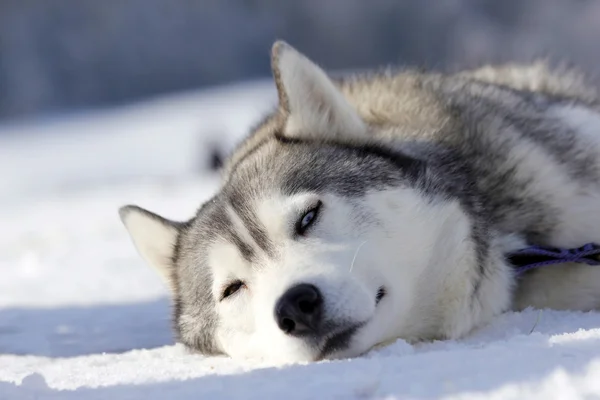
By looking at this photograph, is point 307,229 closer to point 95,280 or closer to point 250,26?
point 95,280

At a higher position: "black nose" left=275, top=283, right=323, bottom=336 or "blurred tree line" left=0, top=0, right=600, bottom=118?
"blurred tree line" left=0, top=0, right=600, bottom=118

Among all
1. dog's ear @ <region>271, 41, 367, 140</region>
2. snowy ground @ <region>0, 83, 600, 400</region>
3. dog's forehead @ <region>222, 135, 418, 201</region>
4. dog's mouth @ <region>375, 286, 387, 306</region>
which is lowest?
snowy ground @ <region>0, 83, 600, 400</region>

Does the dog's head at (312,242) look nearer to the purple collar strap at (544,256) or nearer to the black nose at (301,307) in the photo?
the black nose at (301,307)

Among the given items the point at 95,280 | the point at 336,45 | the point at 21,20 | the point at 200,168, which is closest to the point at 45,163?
the point at 200,168

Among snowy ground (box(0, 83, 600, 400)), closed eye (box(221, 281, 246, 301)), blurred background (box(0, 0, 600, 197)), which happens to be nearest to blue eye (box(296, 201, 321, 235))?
closed eye (box(221, 281, 246, 301))

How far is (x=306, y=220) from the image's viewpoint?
226cm

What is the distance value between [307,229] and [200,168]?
8384mm

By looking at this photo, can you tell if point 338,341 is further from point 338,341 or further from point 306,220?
point 306,220

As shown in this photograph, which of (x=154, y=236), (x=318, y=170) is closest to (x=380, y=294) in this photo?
(x=318, y=170)

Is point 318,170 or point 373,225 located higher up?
point 318,170

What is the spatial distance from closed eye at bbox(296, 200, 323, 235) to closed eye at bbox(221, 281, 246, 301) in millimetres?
232

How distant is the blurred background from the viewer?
14.6m

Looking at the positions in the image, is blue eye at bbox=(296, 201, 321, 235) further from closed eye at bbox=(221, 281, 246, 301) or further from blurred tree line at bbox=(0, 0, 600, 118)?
blurred tree line at bbox=(0, 0, 600, 118)

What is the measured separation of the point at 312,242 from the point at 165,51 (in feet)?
48.8
